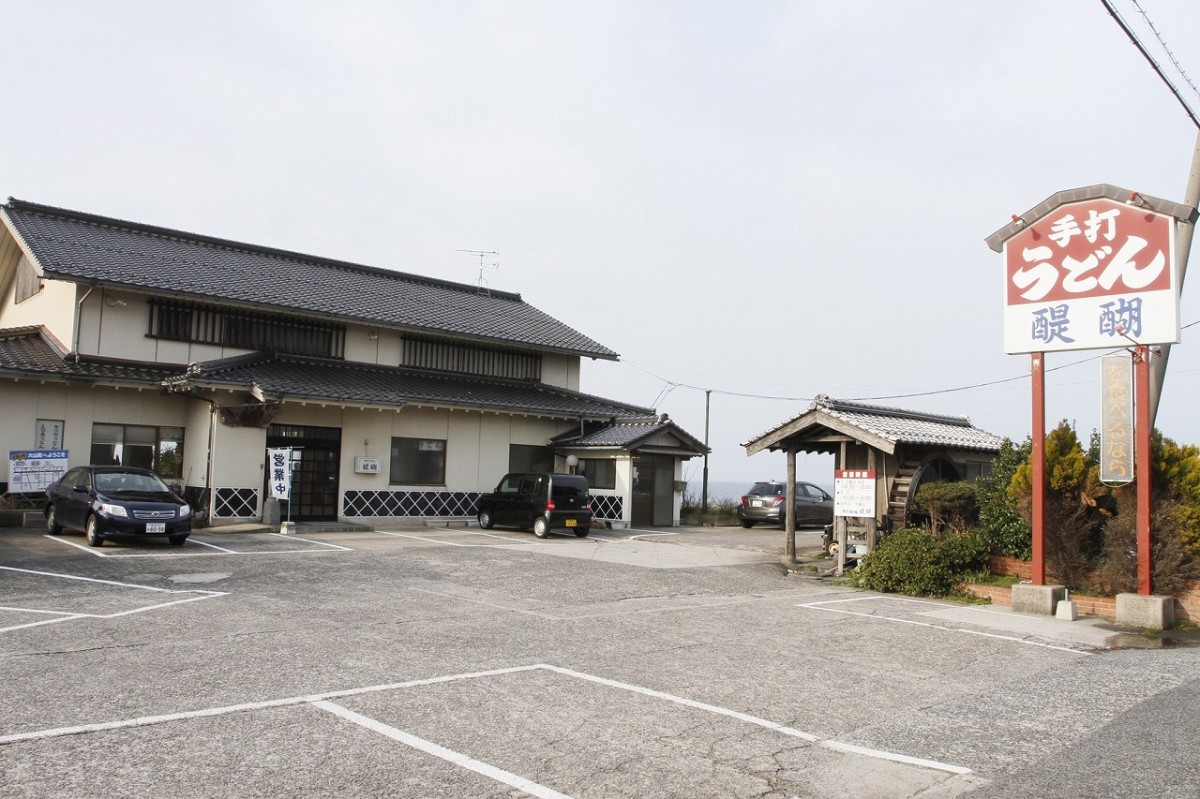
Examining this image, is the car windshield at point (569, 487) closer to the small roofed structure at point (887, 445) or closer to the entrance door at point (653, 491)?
the entrance door at point (653, 491)

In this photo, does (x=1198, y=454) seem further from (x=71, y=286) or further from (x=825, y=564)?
(x=71, y=286)

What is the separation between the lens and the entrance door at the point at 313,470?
73.6 ft

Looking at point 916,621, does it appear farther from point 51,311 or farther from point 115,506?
point 51,311

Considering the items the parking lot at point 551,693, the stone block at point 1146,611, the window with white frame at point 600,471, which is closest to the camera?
the parking lot at point 551,693

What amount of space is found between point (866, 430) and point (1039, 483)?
137 inches

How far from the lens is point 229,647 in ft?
27.3

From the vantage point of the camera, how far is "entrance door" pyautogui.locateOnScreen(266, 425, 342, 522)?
73.6ft

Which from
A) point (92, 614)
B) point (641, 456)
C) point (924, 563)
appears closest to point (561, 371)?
point (641, 456)

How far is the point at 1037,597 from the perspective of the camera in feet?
39.2

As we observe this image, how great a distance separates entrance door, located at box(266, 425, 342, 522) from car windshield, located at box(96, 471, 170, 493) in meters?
5.24

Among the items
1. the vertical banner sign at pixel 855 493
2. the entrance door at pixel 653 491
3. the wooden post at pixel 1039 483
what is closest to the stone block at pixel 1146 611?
the wooden post at pixel 1039 483

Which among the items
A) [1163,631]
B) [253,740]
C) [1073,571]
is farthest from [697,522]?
[253,740]

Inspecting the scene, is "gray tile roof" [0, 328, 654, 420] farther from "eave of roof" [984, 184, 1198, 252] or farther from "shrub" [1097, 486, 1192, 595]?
"shrub" [1097, 486, 1192, 595]

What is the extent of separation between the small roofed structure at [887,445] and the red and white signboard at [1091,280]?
3.38m
